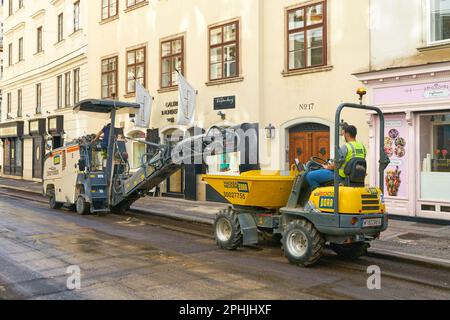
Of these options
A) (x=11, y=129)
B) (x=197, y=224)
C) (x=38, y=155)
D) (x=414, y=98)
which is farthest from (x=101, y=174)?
(x=11, y=129)

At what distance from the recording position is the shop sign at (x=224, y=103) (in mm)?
15664

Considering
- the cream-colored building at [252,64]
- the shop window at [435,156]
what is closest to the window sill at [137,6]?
the cream-colored building at [252,64]

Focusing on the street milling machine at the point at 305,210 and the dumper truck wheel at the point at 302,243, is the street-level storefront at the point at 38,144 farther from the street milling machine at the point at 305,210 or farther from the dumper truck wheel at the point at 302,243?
the dumper truck wheel at the point at 302,243

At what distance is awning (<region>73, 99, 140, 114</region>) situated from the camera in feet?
42.6

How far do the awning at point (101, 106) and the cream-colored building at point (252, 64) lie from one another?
1.99 meters

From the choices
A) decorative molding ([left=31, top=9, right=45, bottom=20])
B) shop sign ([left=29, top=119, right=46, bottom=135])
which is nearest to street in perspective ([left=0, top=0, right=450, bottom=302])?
shop sign ([left=29, top=119, right=46, bottom=135])

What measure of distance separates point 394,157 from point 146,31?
38.5 feet

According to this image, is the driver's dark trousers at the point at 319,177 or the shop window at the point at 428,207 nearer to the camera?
the driver's dark trousers at the point at 319,177

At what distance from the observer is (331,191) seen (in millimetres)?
6879

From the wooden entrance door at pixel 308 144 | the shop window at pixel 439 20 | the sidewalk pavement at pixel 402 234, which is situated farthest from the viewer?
the wooden entrance door at pixel 308 144

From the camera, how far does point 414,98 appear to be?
36.6ft

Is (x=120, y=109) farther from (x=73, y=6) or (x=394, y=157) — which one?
(x=73, y=6)

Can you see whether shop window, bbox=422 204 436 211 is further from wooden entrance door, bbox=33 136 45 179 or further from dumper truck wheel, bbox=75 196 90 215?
wooden entrance door, bbox=33 136 45 179

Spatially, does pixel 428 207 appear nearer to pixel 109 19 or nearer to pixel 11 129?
pixel 109 19
